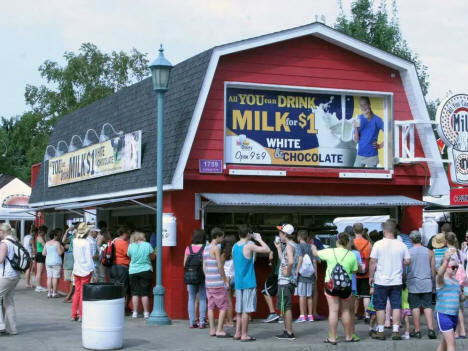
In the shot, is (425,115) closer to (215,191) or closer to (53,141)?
(215,191)

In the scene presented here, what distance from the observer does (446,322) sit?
945cm

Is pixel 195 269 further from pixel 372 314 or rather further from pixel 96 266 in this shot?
pixel 96 266

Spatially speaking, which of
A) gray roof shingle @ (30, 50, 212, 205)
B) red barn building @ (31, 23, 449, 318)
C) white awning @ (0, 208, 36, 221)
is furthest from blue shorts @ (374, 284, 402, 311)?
white awning @ (0, 208, 36, 221)

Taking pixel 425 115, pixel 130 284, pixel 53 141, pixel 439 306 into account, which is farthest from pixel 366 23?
pixel 439 306

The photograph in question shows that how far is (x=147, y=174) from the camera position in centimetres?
1517

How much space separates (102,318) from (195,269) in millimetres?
2512

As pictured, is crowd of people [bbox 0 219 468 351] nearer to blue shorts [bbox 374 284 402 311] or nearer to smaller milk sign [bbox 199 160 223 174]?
blue shorts [bbox 374 284 402 311]

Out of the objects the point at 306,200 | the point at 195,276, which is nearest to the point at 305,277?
the point at 306,200

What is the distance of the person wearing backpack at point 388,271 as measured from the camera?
11.6 meters

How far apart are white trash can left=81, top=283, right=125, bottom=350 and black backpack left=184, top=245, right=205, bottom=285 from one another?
2.21 meters

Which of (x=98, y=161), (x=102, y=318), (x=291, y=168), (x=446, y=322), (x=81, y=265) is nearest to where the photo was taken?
(x=446, y=322)

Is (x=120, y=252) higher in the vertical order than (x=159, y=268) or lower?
higher

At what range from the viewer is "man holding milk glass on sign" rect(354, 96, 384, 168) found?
51.6 feet

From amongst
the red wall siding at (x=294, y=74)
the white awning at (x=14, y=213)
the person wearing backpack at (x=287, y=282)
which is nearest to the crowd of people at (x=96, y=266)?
the red wall siding at (x=294, y=74)
